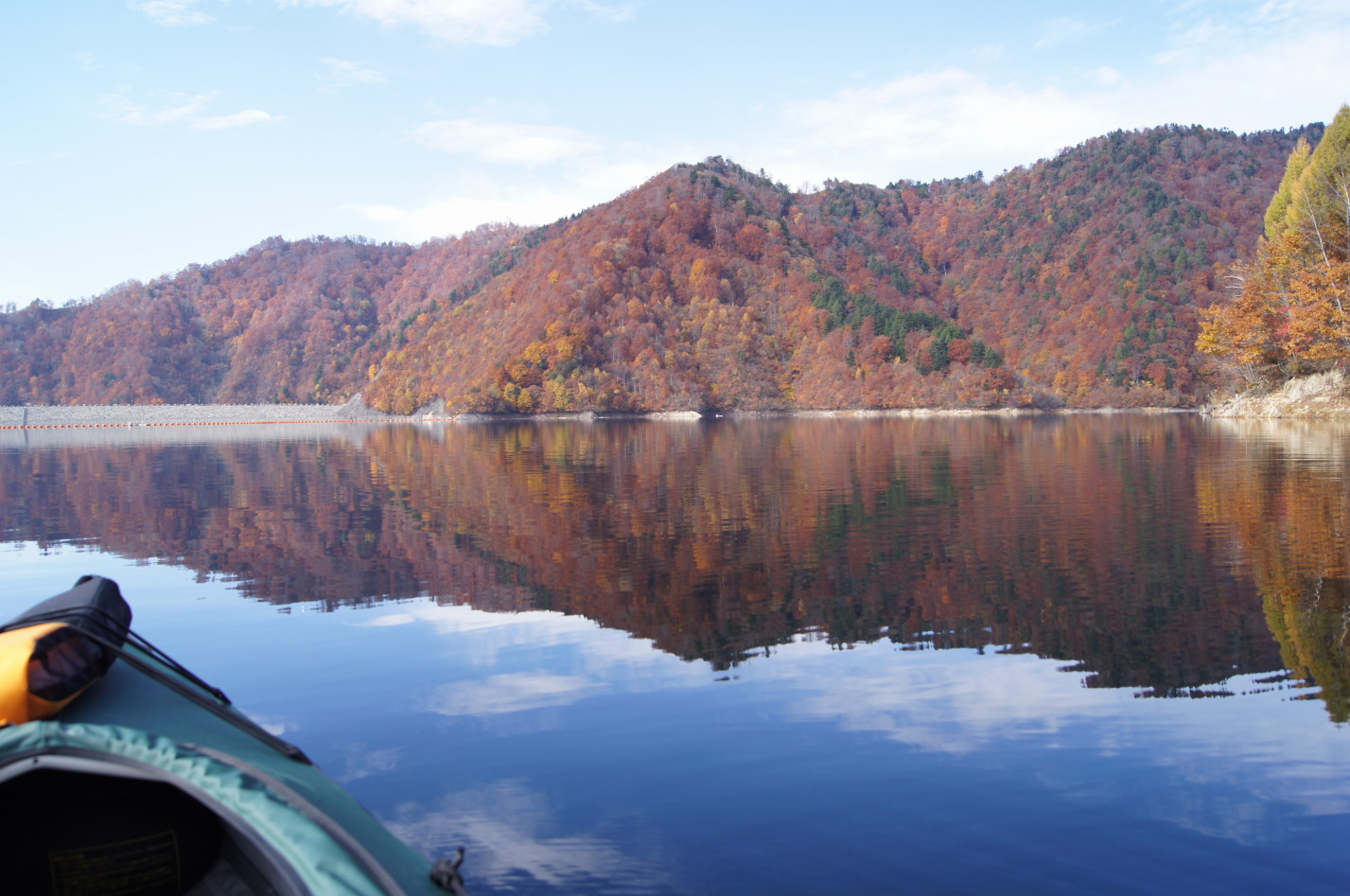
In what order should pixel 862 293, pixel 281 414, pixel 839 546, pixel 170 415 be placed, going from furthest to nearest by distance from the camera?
pixel 281 414 → pixel 170 415 → pixel 862 293 → pixel 839 546

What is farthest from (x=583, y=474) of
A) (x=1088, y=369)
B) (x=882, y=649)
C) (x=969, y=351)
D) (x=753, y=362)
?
(x=1088, y=369)

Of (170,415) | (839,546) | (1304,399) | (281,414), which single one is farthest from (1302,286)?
(170,415)

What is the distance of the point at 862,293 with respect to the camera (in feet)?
466

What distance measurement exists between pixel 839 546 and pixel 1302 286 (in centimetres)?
5214

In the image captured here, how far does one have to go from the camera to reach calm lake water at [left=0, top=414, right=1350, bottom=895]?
17.3 ft

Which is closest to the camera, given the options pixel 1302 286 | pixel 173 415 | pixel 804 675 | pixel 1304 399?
pixel 804 675

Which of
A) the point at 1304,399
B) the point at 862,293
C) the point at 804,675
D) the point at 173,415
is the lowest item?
the point at 804,675

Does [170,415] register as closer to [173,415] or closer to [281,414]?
[173,415]

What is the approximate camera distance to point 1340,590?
10562mm

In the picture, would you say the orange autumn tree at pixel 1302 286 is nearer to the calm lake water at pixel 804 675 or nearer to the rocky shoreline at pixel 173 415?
the calm lake water at pixel 804 675

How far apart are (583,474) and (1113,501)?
15871 mm

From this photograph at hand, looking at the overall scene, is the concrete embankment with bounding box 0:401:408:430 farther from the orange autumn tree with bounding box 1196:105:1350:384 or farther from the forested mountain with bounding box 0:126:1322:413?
the orange autumn tree with bounding box 1196:105:1350:384

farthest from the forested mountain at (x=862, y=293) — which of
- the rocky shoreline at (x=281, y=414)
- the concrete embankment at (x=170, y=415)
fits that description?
the concrete embankment at (x=170, y=415)

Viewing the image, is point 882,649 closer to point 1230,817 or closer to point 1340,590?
point 1230,817
